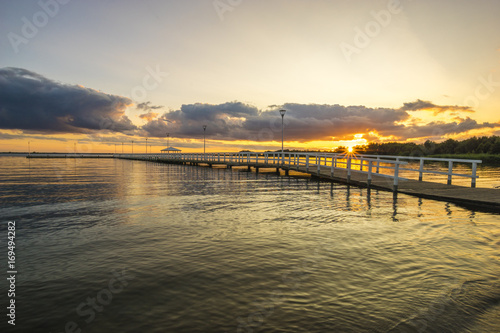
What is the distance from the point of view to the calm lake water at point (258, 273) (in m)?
3.93

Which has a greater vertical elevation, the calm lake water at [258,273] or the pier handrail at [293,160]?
the pier handrail at [293,160]

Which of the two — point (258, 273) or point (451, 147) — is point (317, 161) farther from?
point (451, 147)

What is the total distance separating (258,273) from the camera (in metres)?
5.45

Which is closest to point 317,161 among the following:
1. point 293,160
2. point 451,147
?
point 293,160

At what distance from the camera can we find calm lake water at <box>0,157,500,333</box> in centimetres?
393

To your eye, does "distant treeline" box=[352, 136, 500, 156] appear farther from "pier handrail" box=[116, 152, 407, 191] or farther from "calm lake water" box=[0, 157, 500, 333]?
"calm lake water" box=[0, 157, 500, 333]

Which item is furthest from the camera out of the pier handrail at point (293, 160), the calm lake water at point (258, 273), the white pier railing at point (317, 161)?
the pier handrail at point (293, 160)

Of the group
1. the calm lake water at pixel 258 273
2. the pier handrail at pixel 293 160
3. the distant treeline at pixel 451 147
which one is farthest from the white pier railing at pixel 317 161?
the distant treeline at pixel 451 147

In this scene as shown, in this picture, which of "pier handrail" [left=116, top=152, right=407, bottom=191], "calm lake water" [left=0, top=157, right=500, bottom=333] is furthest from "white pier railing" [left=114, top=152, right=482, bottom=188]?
"calm lake water" [left=0, top=157, right=500, bottom=333]

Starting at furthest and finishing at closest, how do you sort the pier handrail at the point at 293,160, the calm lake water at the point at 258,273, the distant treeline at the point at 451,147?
the distant treeline at the point at 451,147, the pier handrail at the point at 293,160, the calm lake water at the point at 258,273

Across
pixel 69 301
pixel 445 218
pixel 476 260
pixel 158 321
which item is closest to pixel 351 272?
pixel 476 260

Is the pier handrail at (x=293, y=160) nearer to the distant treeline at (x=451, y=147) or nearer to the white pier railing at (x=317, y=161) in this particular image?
the white pier railing at (x=317, y=161)

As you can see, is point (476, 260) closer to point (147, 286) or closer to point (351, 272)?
point (351, 272)

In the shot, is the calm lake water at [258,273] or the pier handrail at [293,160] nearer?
the calm lake water at [258,273]
